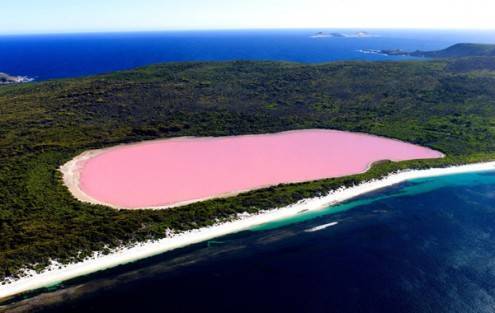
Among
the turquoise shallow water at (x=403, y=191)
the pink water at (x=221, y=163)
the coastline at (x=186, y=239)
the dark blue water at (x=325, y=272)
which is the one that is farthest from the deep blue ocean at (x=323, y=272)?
the pink water at (x=221, y=163)

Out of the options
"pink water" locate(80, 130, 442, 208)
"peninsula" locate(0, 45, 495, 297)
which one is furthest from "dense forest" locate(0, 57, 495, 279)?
"pink water" locate(80, 130, 442, 208)

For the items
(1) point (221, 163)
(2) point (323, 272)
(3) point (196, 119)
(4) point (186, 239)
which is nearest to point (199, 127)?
(3) point (196, 119)

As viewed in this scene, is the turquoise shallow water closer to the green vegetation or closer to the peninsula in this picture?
the peninsula

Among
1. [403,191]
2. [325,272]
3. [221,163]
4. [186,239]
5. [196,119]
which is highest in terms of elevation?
[196,119]

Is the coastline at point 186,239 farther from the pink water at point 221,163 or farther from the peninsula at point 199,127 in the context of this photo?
the pink water at point 221,163

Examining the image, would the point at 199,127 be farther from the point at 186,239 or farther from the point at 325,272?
the point at 325,272

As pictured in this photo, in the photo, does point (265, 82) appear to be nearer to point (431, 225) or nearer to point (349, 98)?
point (349, 98)

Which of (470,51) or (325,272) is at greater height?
(470,51)
